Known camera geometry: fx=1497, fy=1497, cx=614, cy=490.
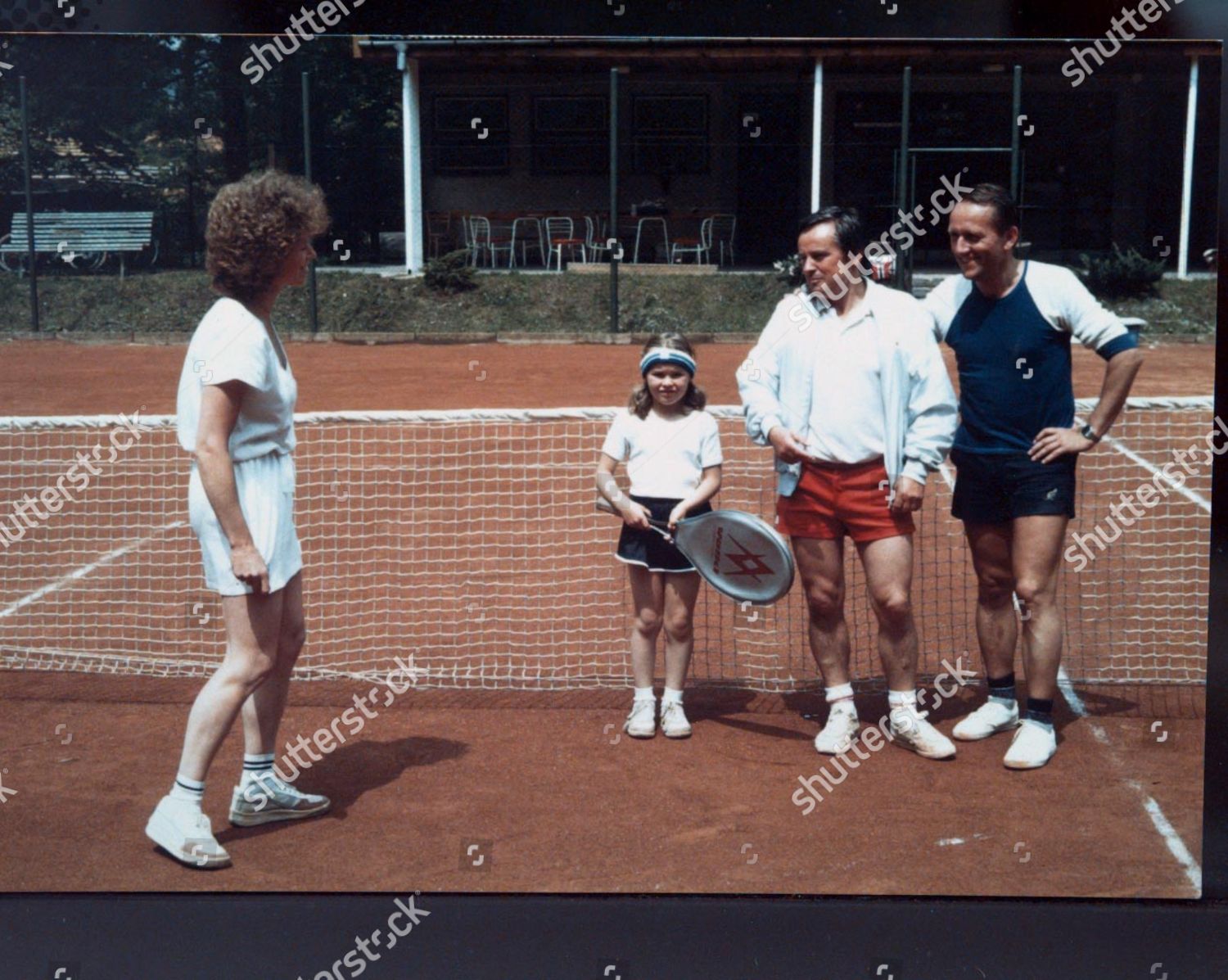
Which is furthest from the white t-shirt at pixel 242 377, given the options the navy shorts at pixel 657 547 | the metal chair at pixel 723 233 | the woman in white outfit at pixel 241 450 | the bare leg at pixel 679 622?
the metal chair at pixel 723 233

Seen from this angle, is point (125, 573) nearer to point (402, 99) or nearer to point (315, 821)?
point (402, 99)

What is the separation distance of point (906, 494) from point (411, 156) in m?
4.35

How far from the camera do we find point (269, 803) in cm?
365

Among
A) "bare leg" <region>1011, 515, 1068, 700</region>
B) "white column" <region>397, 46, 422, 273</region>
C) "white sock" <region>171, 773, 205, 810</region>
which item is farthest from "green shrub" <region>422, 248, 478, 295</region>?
"white sock" <region>171, 773, 205, 810</region>

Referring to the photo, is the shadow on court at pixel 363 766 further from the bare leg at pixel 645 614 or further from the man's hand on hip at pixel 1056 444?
the man's hand on hip at pixel 1056 444

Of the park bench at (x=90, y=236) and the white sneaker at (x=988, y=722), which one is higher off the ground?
the park bench at (x=90, y=236)

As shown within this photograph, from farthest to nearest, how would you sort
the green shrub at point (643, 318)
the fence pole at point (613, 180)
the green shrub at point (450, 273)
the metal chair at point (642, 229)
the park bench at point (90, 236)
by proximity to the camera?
1. the green shrub at point (643, 318)
2. the park bench at point (90, 236)
3. the green shrub at point (450, 273)
4. the metal chair at point (642, 229)
5. the fence pole at point (613, 180)

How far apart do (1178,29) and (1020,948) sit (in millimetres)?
1750

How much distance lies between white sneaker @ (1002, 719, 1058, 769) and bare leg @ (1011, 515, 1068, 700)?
109 mm

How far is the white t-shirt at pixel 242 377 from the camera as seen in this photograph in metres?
3.14

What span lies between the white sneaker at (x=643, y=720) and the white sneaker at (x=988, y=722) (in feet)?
2.86

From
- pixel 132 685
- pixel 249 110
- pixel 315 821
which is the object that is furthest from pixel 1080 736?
pixel 249 110

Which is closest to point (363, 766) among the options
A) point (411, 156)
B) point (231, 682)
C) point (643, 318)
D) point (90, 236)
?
point (231, 682)

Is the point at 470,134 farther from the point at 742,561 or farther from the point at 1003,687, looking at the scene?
the point at 1003,687
